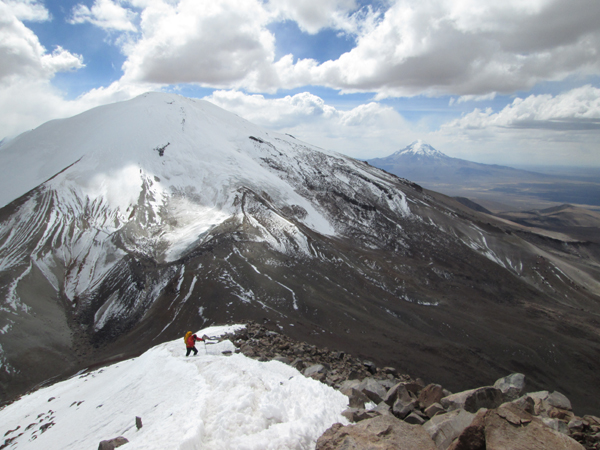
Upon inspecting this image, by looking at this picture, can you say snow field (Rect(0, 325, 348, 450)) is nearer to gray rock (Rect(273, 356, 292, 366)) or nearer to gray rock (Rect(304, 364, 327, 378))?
gray rock (Rect(304, 364, 327, 378))

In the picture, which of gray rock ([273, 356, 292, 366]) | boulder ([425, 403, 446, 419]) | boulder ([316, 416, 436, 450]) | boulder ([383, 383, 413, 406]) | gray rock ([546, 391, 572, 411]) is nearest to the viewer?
boulder ([316, 416, 436, 450])

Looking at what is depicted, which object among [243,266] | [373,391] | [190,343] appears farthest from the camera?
[243,266]

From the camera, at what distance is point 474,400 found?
30.4 feet

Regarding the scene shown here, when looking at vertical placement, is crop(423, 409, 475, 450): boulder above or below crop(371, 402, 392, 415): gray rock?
above

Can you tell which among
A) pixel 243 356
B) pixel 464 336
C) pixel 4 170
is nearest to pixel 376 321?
pixel 464 336

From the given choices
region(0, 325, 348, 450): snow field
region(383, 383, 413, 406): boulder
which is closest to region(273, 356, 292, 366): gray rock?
region(0, 325, 348, 450): snow field

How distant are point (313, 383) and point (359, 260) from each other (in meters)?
43.3

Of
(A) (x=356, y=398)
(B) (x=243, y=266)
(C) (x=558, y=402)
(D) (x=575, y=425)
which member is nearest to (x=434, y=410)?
(A) (x=356, y=398)

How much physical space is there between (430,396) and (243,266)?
34.7 metres

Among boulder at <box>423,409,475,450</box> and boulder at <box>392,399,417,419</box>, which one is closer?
boulder at <box>423,409,475,450</box>

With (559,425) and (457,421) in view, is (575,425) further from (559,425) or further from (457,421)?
(457,421)

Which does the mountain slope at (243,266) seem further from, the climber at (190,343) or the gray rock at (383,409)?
the gray rock at (383,409)

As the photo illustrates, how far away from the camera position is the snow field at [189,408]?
8906 millimetres

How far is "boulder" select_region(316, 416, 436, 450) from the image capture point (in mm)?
7254
